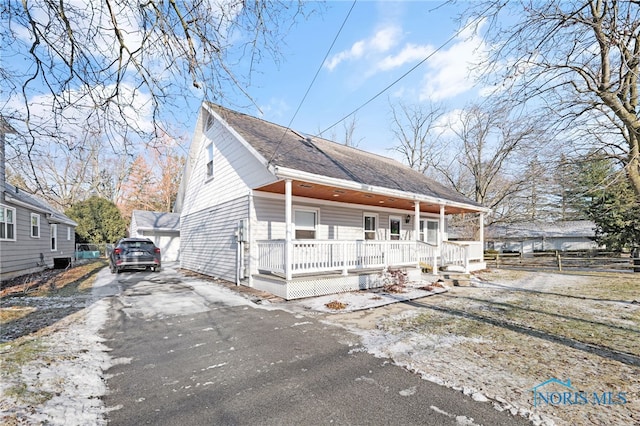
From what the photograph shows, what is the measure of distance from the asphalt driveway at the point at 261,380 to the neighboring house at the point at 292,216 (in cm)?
278

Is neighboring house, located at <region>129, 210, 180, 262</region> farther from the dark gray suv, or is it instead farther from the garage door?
the dark gray suv

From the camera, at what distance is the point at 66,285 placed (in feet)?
31.6

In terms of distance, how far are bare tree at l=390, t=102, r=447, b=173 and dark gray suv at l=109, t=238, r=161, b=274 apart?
2256cm

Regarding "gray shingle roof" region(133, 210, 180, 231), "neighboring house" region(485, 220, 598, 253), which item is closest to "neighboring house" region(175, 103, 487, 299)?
"gray shingle roof" region(133, 210, 180, 231)

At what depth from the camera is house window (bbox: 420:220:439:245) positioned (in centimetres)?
1520

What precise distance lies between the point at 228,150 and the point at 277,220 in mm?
3252

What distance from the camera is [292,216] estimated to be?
998 centimetres

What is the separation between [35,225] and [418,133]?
27.4 m

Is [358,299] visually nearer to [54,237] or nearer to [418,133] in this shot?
[54,237]

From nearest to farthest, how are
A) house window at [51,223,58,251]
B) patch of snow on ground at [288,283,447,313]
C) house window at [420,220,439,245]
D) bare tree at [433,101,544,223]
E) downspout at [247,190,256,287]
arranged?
1. patch of snow on ground at [288,283,447,313]
2. downspout at [247,190,256,287]
3. house window at [420,220,439,245]
4. house window at [51,223,58,251]
5. bare tree at [433,101,544,223]

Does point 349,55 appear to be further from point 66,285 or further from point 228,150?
point 66,285

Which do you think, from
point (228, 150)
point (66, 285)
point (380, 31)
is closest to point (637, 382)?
point (380, 31)

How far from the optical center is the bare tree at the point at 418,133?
87.0 feet
